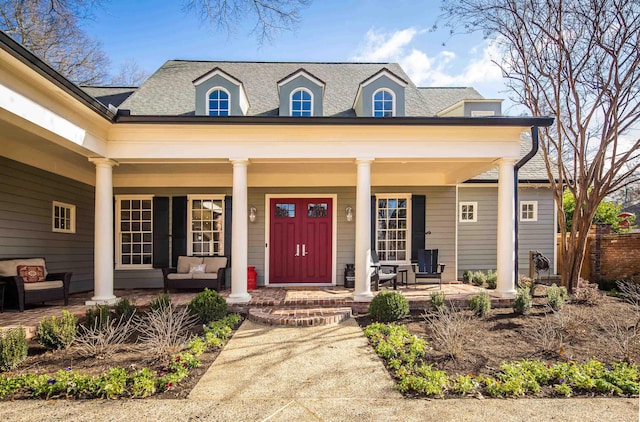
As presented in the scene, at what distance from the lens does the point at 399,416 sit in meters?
2.87

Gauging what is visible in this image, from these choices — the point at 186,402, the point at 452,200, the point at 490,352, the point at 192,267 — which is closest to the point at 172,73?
the point at 192,267

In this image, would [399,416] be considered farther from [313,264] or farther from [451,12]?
[451,12]

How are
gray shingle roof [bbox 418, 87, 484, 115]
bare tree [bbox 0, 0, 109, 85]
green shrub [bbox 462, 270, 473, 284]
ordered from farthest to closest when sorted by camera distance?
gray shingle roof [bbox 418, 87, 484, 115] → green shrub [bbox 462, 270, 473, 284] → bare tree [bbox 0, 0, 109, 85]

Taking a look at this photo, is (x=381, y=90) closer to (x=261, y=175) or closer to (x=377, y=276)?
(x=261, y=175)

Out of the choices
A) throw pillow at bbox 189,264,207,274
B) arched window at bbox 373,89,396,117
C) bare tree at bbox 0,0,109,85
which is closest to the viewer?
bare tree at bbox 0,0,109,85

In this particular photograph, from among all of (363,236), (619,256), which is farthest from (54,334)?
(619,256)

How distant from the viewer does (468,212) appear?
979 cm

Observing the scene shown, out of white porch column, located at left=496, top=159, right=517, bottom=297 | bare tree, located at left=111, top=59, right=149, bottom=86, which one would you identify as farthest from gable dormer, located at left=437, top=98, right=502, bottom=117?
bare tree, located at left=111, top=59, right=149, bottom=86

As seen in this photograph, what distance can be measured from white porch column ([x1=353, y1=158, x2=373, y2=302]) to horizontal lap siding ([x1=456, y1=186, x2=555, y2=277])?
4.24 meters

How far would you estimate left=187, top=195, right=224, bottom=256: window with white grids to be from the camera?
8812 millimetres

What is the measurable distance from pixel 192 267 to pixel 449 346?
233 inches

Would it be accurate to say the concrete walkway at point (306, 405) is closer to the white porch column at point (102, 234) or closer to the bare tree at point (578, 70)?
the white porch column at point (102, 234)

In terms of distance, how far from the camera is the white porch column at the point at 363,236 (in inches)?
252

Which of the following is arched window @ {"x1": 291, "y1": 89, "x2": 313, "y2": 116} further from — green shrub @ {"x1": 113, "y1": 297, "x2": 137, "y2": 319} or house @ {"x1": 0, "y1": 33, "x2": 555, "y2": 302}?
green shrub @ {"x1": 113, "y1": 297, "x2": 137, "y2": 319}
